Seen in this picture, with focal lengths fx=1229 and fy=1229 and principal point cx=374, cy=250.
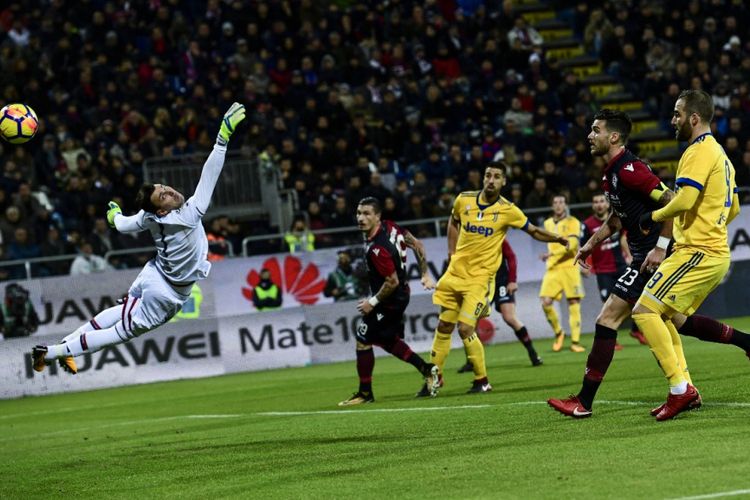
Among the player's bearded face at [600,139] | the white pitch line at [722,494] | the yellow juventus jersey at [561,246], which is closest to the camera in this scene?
the white pitch line at [722,494]

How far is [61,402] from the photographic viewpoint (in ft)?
65.6

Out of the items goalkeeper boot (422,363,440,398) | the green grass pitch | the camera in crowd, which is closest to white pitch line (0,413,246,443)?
the green grass pitch

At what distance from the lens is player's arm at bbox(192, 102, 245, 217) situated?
12031mm

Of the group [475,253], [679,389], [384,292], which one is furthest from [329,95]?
[679,389]

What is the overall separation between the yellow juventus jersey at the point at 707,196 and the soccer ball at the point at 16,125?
22.1 feet

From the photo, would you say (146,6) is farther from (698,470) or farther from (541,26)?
(698,470)

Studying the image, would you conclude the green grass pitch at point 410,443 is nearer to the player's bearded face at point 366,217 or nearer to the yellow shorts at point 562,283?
the player's bearded face at point 366,217

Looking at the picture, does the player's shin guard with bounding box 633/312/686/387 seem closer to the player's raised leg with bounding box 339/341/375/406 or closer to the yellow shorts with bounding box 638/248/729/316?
the yellow shorts with bounding box 638/248/729/316

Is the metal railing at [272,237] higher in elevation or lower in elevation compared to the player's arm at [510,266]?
higher

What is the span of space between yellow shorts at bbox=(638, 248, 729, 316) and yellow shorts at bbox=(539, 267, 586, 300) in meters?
10.9

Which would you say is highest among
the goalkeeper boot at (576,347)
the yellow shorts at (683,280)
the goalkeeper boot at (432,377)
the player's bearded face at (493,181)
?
the player's bearded face at (493,181)

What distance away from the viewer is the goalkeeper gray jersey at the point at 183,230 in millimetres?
12391

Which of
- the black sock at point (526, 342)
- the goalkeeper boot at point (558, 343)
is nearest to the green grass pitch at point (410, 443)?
the black sock at point (526, 342)

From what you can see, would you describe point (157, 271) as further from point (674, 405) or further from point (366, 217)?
point (674, 405)
